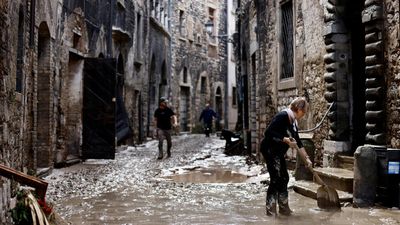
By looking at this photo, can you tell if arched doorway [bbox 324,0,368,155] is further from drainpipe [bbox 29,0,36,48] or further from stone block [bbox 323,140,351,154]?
drainpipe [bbox 29,0,36,48]

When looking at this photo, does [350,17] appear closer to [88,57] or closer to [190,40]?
[88,57]

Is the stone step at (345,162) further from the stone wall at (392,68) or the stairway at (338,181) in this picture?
the stone wall at (392,68)

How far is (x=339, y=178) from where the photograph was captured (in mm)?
7293

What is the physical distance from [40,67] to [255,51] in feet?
18.4

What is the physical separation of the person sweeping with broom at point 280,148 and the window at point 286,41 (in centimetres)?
486

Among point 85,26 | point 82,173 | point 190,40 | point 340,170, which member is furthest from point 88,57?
point 190,40

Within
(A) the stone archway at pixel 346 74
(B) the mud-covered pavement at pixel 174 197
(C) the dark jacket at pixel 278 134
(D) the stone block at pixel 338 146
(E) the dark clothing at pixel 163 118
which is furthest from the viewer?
(E) the dark clothing at pixel 163 118

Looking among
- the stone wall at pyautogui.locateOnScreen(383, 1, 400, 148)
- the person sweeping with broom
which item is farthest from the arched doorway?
the person sweeping with broom

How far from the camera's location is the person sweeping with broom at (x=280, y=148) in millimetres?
5992

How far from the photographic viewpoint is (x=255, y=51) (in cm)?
1355

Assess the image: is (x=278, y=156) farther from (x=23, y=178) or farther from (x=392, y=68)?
(x=23, y=178)

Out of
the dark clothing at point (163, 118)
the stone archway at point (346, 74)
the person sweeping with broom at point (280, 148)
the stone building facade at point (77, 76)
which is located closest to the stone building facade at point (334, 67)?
the stone archway at point (346, 74)

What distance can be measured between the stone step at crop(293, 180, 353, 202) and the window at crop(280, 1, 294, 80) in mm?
3388

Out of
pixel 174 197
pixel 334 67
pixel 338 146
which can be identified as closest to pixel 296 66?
pixel 334 67
